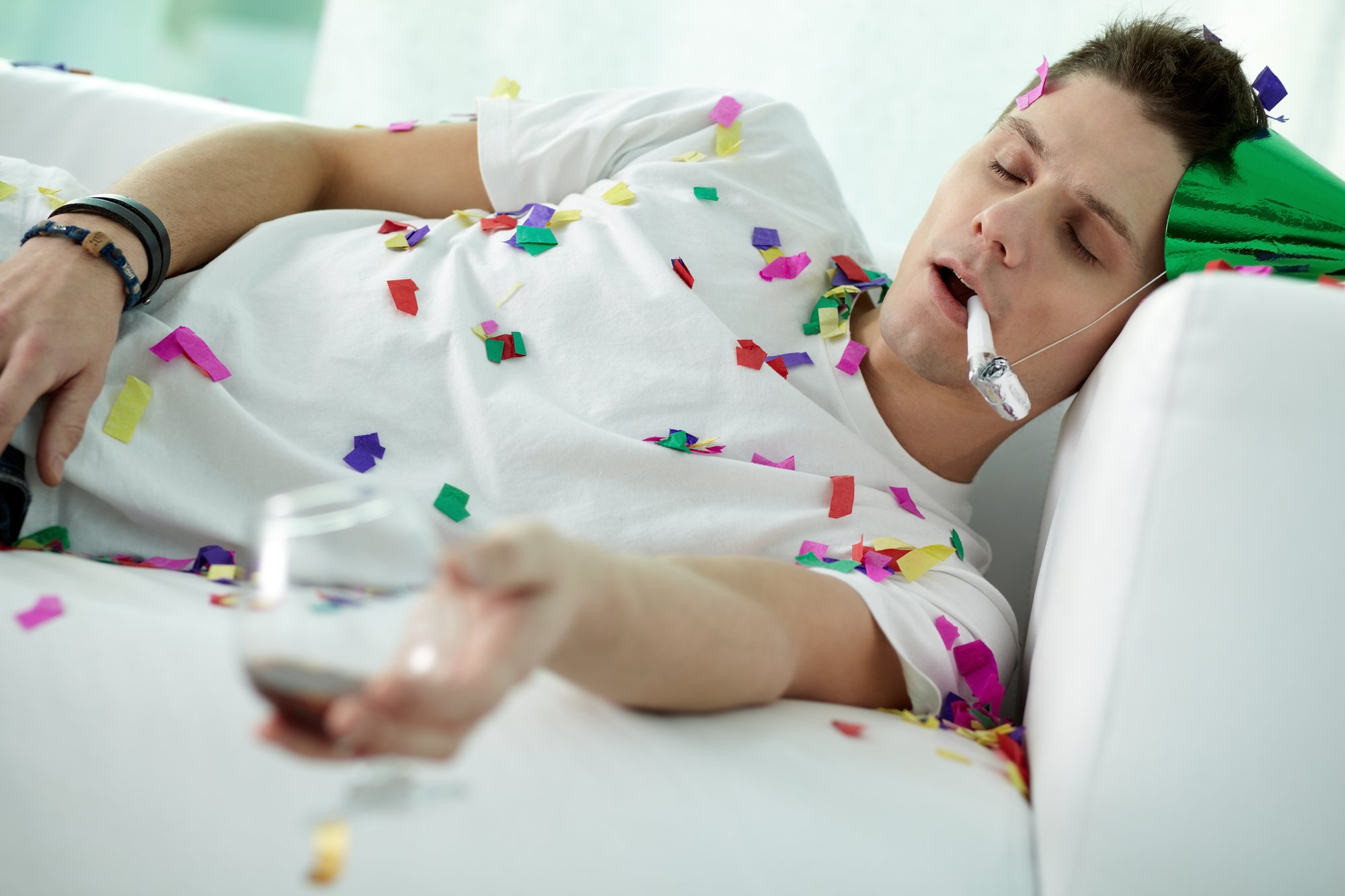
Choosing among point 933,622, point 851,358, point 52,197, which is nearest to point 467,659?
point 933,622

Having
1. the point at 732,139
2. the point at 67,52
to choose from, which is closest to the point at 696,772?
the point at 732,139

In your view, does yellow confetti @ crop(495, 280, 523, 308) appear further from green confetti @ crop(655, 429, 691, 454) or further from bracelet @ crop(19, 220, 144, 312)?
bracelet @ crop(19, 220, 144, 312)

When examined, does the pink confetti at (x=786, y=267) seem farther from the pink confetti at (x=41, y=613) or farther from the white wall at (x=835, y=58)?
the white wall at (x=835, y=58)

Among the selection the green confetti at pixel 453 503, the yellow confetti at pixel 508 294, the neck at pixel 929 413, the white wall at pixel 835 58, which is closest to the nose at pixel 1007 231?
the neck at pixel 929 413

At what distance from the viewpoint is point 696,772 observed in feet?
2.19

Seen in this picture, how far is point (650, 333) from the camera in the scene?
1.15 metres

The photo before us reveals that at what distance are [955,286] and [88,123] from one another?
52.1 inches

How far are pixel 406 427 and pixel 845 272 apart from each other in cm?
59

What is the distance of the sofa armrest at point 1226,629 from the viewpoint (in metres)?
0.68

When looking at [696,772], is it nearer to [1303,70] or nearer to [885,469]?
[885,469]

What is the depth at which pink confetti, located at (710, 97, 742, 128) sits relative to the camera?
1.37 meters

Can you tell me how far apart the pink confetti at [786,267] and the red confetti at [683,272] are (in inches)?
4.1

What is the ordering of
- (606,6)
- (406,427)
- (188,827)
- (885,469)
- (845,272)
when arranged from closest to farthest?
1. (188,827)
2. (406,427)
3. (885,469)
4. (845,272)
5. (606,6)

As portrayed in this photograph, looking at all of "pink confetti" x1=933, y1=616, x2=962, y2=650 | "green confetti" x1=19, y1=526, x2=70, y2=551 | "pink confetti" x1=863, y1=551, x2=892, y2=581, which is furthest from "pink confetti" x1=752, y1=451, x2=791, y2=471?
"green confetti" x1=19, y1=526, x2=70, y2=551
